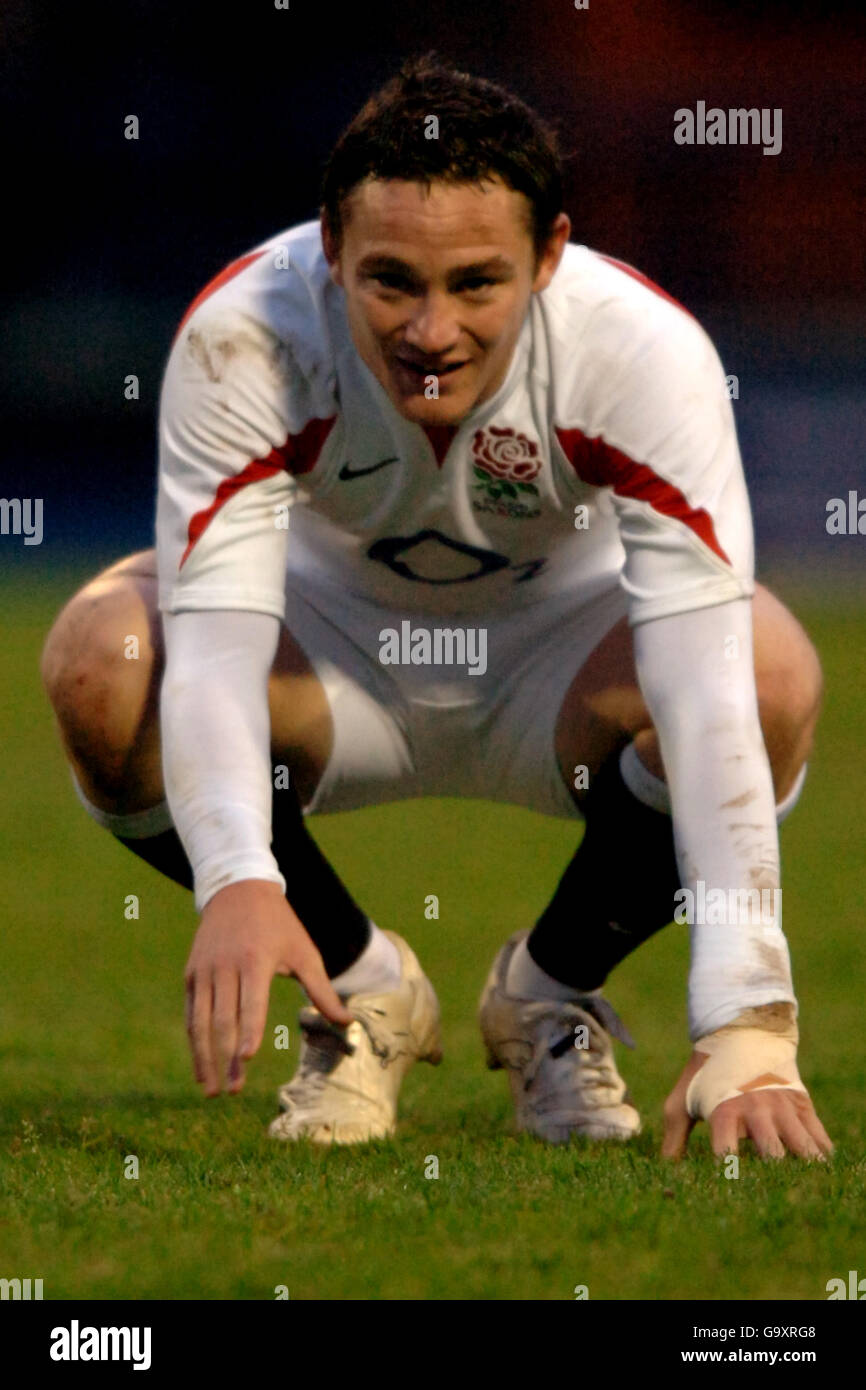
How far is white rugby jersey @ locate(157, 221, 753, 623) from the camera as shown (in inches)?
115

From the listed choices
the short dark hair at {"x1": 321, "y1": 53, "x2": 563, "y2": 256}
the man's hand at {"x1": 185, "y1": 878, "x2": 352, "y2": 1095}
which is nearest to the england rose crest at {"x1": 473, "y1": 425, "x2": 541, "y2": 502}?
the short dark hair at {"x1": 321, "y1": 53, "x2": 563, "y2": 256}

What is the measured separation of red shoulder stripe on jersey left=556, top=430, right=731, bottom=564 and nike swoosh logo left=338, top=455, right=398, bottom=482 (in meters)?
0.27

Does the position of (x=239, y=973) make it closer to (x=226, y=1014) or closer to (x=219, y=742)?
(x=226, y=1014)

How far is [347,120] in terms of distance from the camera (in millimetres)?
13070

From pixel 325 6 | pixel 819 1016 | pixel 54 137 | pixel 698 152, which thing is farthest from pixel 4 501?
pixel 819 1016

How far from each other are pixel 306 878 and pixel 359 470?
70 cm

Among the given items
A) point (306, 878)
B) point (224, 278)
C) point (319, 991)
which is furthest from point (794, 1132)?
point (224, 278)

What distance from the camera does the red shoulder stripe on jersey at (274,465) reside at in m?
2.93

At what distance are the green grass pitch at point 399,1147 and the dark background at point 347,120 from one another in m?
7.11

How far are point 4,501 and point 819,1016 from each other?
11340 millimetres

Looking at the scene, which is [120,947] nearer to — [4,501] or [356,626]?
[356,626]

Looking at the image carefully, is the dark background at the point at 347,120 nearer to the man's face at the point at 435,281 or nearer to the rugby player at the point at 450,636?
the rugby player at the point at 450,636

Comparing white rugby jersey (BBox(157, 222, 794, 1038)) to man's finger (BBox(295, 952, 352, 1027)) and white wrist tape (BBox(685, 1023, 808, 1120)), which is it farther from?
man's finger (BBox(295, 952, 352, 1027))
